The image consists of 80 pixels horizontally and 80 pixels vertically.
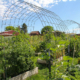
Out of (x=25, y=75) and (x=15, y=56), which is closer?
(x=15, y=56)

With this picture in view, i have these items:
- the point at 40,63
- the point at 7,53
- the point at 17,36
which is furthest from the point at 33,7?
the point at 40,63

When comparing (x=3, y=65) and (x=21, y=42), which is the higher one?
(x=21, y=42)

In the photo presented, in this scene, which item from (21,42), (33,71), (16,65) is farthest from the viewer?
(33,71)

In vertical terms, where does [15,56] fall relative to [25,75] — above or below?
above

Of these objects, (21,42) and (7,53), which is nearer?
(7,53)

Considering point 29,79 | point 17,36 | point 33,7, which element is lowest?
point 29,79

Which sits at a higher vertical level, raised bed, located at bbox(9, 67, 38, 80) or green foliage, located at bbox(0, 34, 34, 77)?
green foliage, located at bbox(0, 34, 34, 77)

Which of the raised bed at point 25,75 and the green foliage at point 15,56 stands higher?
the green foliage at point 15,56

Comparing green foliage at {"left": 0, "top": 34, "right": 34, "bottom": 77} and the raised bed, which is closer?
green foliage at {"left": 0, "top": 34, "right": 34, "bottom": 77}

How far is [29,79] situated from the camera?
271 centimetres

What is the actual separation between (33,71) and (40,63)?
1.45 metres

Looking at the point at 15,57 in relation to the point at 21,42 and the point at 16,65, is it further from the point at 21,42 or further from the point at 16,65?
the point at 21,42

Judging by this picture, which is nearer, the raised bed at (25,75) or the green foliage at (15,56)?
the green foliage at (15,56)

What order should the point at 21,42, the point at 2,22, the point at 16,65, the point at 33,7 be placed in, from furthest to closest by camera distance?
the point at 33,7, the point at 21,42, the point at 16,65, the point at 2,22
